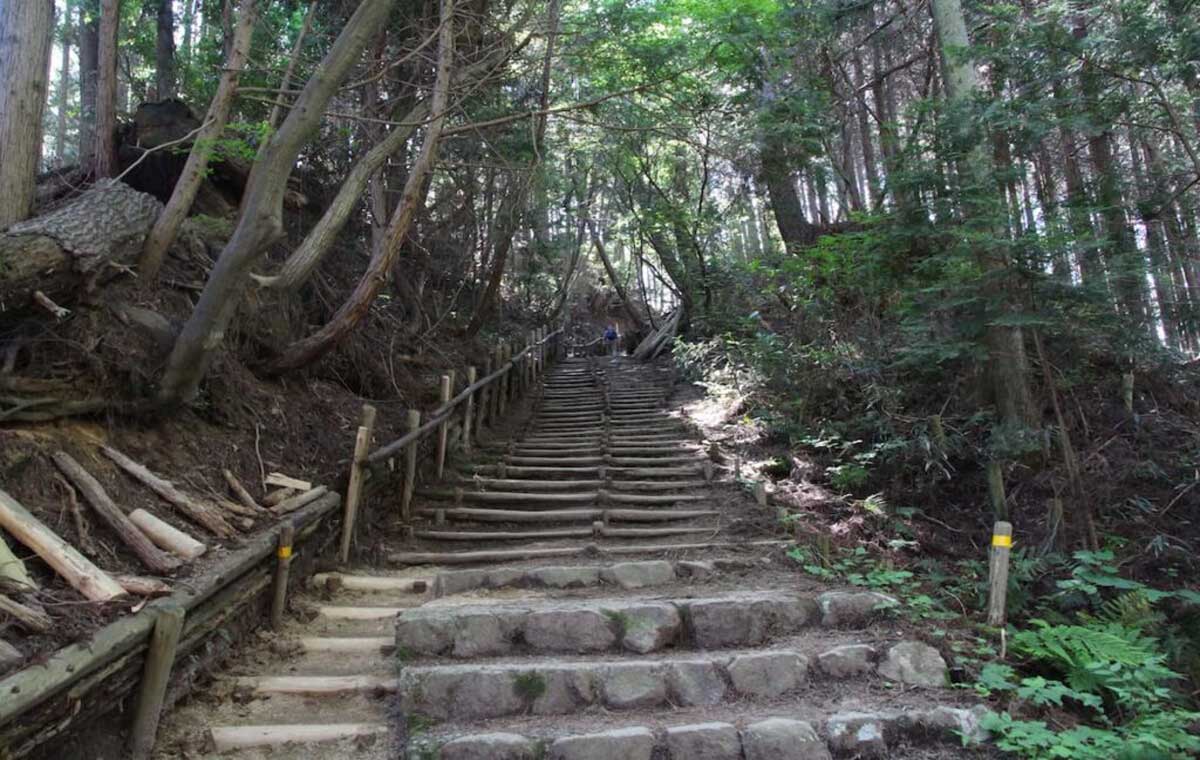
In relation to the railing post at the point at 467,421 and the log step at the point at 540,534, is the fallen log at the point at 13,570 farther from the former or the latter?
the railing post at the point at 467,421

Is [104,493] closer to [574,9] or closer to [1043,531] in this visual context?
[1043,531]

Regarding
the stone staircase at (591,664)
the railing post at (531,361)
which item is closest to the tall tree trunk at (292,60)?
the stone staircase at (591,664)

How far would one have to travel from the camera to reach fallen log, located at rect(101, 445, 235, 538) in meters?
4.13

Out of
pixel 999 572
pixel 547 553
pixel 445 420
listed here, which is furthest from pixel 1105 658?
pixel 445 420

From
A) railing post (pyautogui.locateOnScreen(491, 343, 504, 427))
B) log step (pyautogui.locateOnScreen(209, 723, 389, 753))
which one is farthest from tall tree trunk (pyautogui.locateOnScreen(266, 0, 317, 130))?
railing post (pyautogui.locateOnScreen(491, 343, 504, 427))

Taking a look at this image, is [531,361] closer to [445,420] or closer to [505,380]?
[505,380]

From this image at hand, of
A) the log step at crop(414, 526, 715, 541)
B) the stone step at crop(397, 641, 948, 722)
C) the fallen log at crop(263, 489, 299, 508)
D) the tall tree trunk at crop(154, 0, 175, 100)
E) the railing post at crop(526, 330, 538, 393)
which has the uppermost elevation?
the tall tree trunk at crop(154, 0, 175, 100)

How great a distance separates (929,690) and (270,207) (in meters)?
4.50

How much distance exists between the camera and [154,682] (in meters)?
3.13

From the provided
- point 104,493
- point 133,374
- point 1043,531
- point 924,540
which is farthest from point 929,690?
point 133,374

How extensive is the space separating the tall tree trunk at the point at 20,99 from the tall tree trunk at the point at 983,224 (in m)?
6.43

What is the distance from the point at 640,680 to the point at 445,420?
4174 mm

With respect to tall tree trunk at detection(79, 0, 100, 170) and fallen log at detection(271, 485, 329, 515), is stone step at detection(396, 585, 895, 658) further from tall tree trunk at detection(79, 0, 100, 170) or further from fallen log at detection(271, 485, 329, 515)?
tall tree trunk at detection(79, 0, 100, 170)

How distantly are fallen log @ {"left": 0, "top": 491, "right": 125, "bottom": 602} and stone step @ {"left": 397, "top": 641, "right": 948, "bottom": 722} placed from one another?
1.43m
